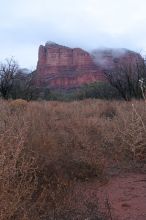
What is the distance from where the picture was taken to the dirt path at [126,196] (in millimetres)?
6238

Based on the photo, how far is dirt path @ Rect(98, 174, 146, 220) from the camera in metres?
6.24

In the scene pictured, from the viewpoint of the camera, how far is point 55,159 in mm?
8070

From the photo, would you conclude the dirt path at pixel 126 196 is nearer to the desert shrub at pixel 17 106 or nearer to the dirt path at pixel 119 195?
the dirt path at pixel 119 195

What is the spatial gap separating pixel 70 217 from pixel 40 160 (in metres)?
2.09

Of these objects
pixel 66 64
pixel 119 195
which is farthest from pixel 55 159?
pixel 66 64

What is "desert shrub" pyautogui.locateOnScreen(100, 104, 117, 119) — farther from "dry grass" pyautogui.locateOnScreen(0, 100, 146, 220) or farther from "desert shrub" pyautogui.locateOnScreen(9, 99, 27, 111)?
"dry grass" pyautogui.locateOnScreen(0, 100, 146, 220)

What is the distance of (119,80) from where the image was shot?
33188 mm

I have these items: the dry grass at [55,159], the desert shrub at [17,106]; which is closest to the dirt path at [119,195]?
the dry grass at [55,159]

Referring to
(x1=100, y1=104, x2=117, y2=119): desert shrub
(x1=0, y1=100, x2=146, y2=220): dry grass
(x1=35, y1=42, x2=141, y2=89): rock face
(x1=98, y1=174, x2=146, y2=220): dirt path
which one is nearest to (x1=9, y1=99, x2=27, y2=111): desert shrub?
(x1=100, y1=104, x2=117, y2=119): desert shrub

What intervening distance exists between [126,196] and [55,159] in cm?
154

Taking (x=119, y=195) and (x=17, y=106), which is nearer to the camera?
(x=119, y=195)

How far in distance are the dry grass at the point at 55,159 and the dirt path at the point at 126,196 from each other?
372mm

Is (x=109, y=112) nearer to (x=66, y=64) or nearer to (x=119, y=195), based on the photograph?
(x=119, y=195)

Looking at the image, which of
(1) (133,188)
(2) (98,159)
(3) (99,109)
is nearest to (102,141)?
(2) (98,159)
